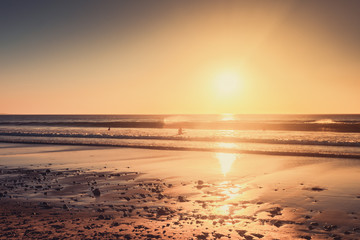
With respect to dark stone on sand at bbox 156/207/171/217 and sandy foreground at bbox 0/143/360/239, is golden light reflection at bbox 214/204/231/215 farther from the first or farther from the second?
dark stone on sand at bbox 156/207/171/217

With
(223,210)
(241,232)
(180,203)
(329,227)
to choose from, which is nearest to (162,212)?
(180,203)

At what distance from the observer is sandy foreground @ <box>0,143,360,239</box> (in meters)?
7.33

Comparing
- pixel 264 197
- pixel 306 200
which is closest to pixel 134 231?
pixel 264 197

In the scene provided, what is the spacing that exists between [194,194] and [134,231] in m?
3.93

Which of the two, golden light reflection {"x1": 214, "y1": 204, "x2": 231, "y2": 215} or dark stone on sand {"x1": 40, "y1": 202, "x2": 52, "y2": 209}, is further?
dark stone on sand {"x1": 40, "y1": 202, "x2": 52, "y2": 209}

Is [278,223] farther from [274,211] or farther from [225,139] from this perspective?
[225,139]

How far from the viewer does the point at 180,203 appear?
32.0 ft

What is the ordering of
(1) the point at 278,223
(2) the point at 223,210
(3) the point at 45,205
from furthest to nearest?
(3) the point at 45,205 < (2) the point at 223,210 < (1) the point at 278,223

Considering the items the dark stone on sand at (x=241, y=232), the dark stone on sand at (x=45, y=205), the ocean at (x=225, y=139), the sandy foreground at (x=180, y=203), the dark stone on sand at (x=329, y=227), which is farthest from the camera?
the ocean at (x=225, y=139)

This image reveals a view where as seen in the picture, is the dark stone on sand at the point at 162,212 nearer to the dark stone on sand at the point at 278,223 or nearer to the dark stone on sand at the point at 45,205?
the dark stone on sand at the point at 278,223

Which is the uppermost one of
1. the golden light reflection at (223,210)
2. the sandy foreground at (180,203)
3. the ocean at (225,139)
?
the golden light reflection at (223,210)

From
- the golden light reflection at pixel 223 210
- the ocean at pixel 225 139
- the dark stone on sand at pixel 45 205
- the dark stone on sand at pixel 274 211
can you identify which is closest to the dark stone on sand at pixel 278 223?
the dark stone on sand at pixel 274 211

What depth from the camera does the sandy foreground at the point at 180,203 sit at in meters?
7.33

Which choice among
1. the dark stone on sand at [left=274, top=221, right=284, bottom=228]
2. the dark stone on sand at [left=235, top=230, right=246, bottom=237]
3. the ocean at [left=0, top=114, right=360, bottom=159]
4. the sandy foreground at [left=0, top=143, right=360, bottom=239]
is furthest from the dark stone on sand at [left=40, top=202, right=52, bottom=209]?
the ocean at [left=0, top=114, right=360, bottom=159]
